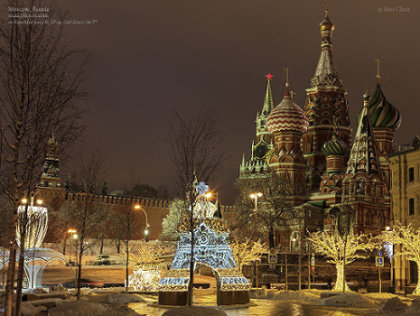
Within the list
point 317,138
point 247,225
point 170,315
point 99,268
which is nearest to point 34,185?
point 170,315

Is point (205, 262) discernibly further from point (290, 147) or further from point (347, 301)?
point (290, 147)

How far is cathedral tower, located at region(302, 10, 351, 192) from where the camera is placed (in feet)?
255

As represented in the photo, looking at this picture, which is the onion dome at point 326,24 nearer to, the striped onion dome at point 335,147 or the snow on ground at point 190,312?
the striped onion dome at point 335,147

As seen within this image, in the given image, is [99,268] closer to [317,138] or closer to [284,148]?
[284,148]

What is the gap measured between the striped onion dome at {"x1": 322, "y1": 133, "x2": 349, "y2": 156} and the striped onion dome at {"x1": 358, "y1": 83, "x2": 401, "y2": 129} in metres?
5.66

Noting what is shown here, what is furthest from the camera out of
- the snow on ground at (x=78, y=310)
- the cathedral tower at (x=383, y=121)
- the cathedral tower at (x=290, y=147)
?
the cathedral tower at (x=383, y=121)

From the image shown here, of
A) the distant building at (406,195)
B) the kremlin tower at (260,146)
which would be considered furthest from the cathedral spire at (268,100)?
the distant building at (406,195)

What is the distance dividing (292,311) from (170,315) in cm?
762

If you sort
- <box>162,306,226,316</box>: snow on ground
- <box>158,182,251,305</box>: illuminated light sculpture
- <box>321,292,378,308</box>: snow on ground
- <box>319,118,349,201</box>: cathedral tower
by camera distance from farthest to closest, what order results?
<box>319,118,349,201</box>: cathedral tower < <box>321,292,378,308</box>: snow on ground < <box>158,182,251,305</box>: illuminated light sculpture < <box>162,306,226,316</box>: snow on ground

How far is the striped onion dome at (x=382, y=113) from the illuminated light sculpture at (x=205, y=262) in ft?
184

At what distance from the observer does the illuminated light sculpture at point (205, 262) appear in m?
21.5

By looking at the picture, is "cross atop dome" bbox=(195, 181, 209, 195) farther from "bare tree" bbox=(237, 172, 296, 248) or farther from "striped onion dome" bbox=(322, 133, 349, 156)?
"striped onion dome" bbox=(322, 133, 349, 156)

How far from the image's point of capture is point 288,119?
7100 cm

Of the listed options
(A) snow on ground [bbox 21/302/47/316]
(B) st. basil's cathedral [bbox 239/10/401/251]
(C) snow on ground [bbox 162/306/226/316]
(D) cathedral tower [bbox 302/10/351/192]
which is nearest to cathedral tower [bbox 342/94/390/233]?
(B) st. basil's cathedral [bbox 239/10/401/251]
